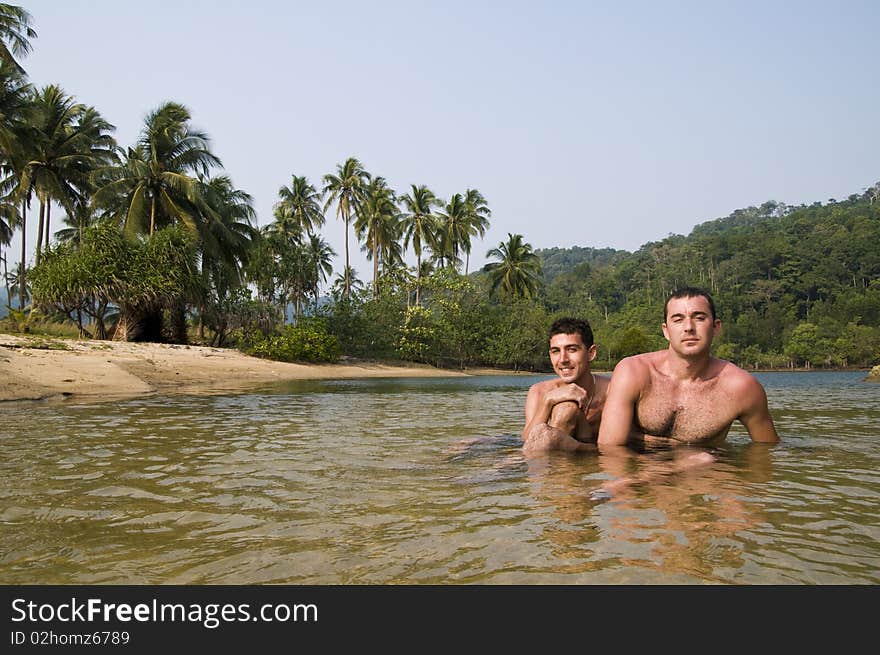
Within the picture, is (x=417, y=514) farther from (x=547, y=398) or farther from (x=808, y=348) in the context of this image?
(x=808, y=348)

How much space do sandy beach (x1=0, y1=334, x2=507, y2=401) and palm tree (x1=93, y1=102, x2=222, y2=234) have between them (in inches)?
299

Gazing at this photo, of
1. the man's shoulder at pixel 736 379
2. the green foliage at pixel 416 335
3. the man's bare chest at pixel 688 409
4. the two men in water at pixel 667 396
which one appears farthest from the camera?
the green foliage at pixel 416 335

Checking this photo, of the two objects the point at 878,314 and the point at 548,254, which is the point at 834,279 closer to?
the point at 878,314

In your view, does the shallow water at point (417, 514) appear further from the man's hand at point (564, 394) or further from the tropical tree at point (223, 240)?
the tropical tree at point (223, 240)

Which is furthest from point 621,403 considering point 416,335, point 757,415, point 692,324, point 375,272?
point 375,272

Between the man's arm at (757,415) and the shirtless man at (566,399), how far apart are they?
1243mm

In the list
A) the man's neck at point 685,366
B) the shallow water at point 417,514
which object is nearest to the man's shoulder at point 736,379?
the man's neck at point 685,366

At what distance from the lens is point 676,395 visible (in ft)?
16.8

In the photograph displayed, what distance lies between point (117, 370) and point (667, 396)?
15.3 metres

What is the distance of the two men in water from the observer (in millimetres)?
4844

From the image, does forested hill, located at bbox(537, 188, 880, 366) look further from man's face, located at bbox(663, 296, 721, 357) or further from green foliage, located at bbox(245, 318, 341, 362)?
man's face, located at bbox(663, 296, 721, 357)

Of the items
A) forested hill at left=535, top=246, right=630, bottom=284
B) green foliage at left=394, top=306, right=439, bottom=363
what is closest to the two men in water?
green foliage at left=394, top=306, right=439, bottom=363

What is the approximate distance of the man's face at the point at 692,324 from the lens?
469 cm
